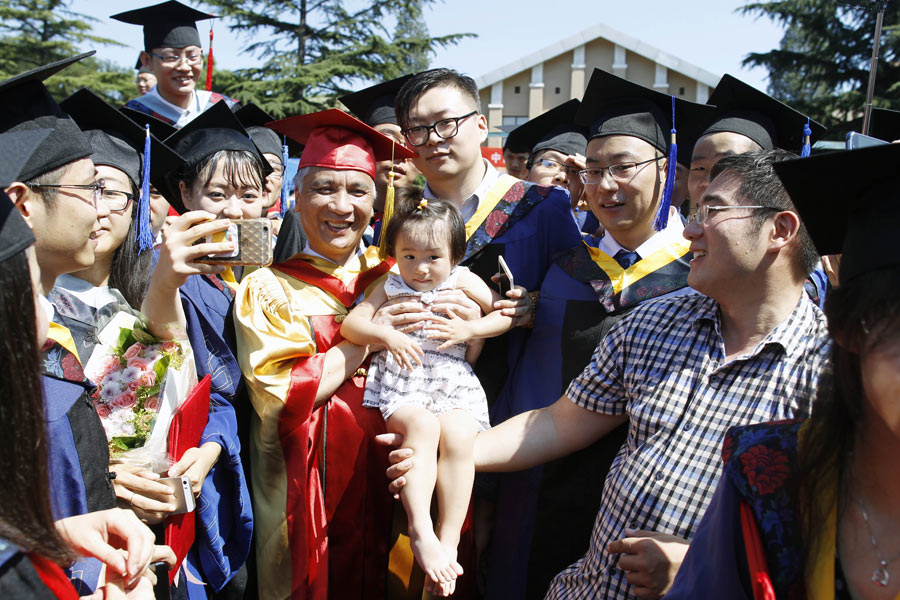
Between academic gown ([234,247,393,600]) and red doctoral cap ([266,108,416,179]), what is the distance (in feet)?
1.85

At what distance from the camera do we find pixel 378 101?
4855 mm

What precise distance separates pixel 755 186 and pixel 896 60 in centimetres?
1755

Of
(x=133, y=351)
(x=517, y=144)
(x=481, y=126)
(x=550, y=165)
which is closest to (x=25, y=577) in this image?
(x=133, y=351)

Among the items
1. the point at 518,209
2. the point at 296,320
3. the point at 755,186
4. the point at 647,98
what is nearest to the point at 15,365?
the point at 296,320

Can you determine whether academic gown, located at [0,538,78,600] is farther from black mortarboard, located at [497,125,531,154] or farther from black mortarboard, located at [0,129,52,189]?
black mortarboard, located at [497,125,531,154]

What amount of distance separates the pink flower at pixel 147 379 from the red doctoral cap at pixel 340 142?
1.19 m

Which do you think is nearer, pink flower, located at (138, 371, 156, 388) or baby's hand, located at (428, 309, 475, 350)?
pink flower, located at (138, 371, 156, 388)

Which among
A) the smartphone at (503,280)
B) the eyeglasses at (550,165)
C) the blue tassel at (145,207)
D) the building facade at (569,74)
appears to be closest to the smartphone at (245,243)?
the blue tassel at (145,207)

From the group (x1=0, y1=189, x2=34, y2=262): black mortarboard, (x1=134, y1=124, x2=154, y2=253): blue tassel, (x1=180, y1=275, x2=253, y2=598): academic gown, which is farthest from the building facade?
(x1=0, y1=189, x2=34, y2=262): black mortarboard

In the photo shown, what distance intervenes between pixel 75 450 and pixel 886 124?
12.8ft

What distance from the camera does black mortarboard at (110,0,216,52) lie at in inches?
230

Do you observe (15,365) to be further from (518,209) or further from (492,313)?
(518,209)

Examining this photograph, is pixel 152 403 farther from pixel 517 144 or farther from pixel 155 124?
pixel 517 144

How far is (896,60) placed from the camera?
16172mm
